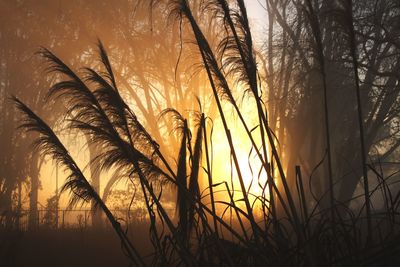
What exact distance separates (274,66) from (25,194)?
1672 cm

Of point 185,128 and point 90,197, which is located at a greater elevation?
point 185,128

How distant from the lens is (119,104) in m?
4.60

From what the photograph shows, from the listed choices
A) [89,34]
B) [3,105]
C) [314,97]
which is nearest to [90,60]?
[89,34]

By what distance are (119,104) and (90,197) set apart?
39.3 inches

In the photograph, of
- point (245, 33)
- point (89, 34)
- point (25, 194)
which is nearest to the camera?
point (245, 33)

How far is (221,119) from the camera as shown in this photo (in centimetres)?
684

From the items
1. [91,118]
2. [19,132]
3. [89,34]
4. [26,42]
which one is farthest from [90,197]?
[19,132]

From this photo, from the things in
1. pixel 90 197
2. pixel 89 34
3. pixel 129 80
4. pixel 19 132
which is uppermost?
pixel 89 34

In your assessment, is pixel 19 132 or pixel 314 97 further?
pixel 19 132

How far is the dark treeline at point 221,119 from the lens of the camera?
4078 mm

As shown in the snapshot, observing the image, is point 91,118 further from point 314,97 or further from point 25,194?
point 25,194

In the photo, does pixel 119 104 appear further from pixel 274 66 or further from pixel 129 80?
pixel 129 80

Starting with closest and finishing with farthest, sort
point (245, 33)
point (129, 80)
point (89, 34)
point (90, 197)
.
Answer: point (245, 33) < point (90, 197) < point (89, 34) < point (129, 80)

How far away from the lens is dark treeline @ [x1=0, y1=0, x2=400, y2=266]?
4078 millimetres
